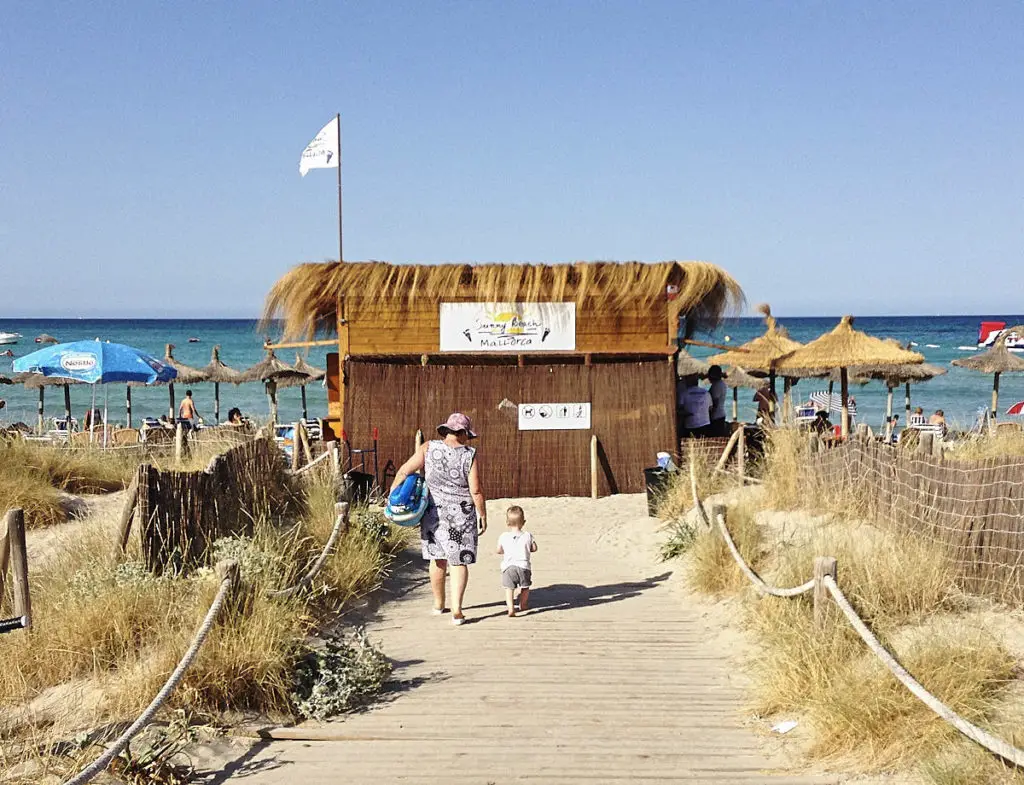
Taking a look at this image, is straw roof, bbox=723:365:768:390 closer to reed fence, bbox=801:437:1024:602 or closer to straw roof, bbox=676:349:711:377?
straw roof, bbox=676:349:711:377

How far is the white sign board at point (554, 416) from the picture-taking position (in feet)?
53.6

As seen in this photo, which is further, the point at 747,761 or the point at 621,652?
the point at 621,652

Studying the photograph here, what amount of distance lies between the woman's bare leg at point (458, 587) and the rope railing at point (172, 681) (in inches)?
91.1

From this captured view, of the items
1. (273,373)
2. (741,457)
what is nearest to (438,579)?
(741,457)

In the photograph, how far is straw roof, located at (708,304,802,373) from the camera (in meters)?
18.4

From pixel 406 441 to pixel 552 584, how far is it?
5991 mm

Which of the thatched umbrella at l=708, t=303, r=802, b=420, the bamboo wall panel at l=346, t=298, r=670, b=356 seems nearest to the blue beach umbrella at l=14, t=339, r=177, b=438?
the bamboo wall panel at l=346, t=298, r=670, b=356

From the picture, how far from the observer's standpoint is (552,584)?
35.3 ft

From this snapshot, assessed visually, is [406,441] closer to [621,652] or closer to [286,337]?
[286,337]

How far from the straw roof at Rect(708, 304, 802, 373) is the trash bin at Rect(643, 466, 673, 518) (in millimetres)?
4710

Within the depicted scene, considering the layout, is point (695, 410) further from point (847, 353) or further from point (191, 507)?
point (191, 507)

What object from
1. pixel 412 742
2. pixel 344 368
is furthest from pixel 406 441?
pixel 412 742

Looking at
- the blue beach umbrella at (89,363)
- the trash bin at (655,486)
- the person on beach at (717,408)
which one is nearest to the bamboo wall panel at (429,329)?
the person on beach at (717,408)

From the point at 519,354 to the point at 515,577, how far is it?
299 inches
